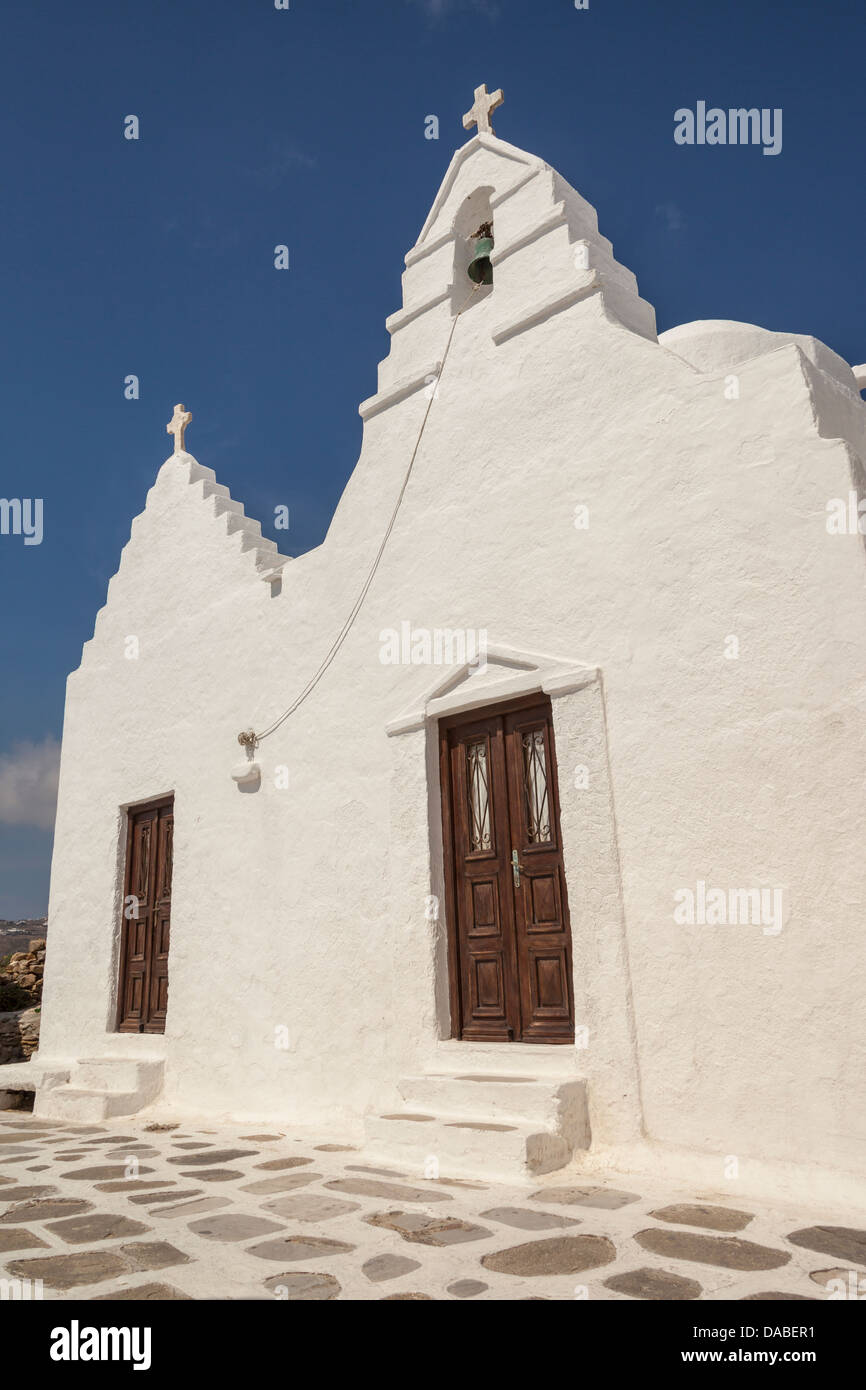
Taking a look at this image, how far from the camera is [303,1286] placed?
9.41ft

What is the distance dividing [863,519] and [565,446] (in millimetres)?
1894

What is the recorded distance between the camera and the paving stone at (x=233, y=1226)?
3.51 m

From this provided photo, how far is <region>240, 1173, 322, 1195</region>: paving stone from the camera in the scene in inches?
170

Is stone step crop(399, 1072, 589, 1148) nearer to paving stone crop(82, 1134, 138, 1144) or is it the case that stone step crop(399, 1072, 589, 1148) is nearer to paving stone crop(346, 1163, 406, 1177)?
paving stone crop(346, 1163, 406, 1177)

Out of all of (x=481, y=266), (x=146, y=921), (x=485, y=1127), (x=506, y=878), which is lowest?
(x=485, y=1127)

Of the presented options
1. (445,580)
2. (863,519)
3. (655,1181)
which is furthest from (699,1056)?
(445,580)

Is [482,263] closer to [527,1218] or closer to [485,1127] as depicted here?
[485,1127]

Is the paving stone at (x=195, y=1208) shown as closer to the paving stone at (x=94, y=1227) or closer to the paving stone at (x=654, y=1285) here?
the paving stone at (x=94, y=1227)

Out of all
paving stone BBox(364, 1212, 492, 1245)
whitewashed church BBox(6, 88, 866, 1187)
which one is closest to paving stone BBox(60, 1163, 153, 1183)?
whitewashed church BBox(6, 88, 866, 1187)

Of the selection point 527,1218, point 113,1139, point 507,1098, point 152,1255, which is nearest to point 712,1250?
point 527,1218

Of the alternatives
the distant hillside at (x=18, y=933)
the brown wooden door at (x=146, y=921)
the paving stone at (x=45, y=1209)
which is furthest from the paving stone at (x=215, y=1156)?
the distant hillside at (x=18, y=933)

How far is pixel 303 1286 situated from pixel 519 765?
3.16 m

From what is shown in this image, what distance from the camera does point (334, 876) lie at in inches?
252
